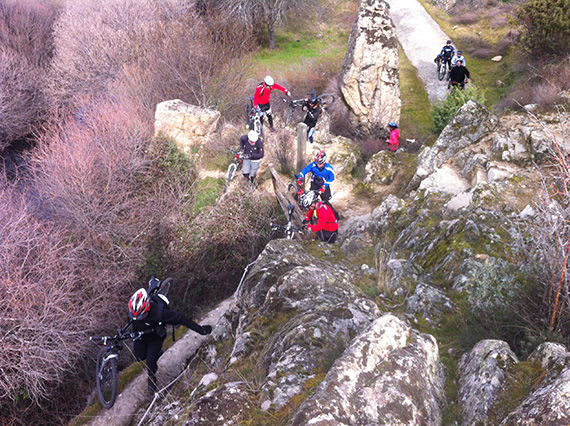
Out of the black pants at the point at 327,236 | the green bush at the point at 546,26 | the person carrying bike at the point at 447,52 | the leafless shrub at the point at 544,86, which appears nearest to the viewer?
the black pants at the point at 327,236

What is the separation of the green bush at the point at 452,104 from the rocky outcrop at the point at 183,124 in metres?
8.60

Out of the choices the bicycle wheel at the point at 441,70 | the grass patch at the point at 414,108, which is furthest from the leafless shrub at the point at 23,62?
the bicycle wheel at the point at 441,70

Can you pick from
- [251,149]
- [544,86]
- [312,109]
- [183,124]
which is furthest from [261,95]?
[544,86]

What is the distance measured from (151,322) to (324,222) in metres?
Result: 3.85

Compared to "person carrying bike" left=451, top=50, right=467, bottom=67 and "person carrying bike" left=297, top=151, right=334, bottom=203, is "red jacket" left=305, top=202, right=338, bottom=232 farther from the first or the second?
"person carrying bike" left=451, top=50, right=467, bottom=67

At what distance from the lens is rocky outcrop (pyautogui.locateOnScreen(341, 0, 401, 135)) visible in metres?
16.1

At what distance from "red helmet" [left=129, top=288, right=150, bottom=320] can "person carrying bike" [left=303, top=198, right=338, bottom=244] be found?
12.0ft

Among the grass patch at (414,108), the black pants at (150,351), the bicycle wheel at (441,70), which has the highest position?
the black pants at (150,351)

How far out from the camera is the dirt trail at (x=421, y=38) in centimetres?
2022

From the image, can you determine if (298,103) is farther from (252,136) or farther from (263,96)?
(252,136)

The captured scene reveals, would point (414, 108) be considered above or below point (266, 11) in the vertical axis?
below

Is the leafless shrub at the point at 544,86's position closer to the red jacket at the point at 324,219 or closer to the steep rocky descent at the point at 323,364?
the red jacket at the point at 324,219

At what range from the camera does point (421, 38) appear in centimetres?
2453

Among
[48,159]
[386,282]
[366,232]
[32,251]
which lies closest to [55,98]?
→ [48,159]
